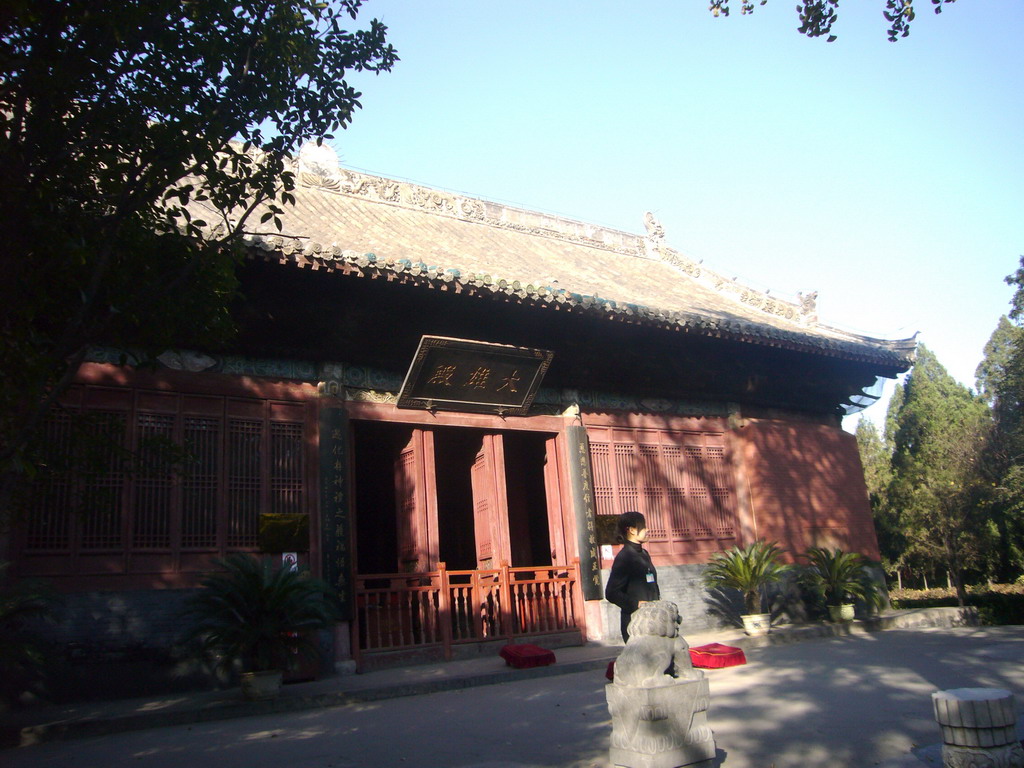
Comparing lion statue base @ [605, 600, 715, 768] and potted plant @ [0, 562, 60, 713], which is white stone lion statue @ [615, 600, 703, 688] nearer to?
lion statue base @ [605, 600, 715, 768]

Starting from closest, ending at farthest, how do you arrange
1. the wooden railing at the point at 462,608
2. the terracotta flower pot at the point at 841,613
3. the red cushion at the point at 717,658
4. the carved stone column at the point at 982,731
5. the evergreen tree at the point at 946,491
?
1. the carved stone column at the point at 982,731
2. the red cushion at the point at 717,658
3. the wooden railing at the point at 462,608
4. the terracotta flower pot at the point at 841,613
5. the evergreen tree at the point at 946,491

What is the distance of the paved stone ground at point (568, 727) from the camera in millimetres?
3986

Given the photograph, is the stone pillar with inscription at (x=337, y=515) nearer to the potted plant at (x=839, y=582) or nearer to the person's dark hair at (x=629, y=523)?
the person's dark hair at (x=629, y=523)

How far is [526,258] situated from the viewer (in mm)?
12352

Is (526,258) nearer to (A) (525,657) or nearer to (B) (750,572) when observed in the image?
(B) (750,572)

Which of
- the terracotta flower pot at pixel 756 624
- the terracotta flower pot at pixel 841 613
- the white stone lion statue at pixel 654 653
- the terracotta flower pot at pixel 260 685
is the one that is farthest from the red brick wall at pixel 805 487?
the white stone lion statue at pixel 654 653

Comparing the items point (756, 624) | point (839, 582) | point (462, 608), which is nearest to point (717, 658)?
point (756, 624)

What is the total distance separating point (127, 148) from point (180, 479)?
3796mm

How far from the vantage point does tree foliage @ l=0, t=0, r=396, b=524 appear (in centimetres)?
372

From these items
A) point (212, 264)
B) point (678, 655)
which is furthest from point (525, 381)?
point (678, 655)

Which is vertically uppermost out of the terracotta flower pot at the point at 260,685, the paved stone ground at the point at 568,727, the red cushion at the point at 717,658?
the terracotta flower pot at the point at 260,685

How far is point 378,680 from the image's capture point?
6.88 metres

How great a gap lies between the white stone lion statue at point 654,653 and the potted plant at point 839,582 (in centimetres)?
687

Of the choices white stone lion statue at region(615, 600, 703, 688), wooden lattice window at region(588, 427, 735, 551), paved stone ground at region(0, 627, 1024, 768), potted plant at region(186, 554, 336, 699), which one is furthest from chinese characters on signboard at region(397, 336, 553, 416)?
white stone lion statue at region(615, 600, 703, 688)
